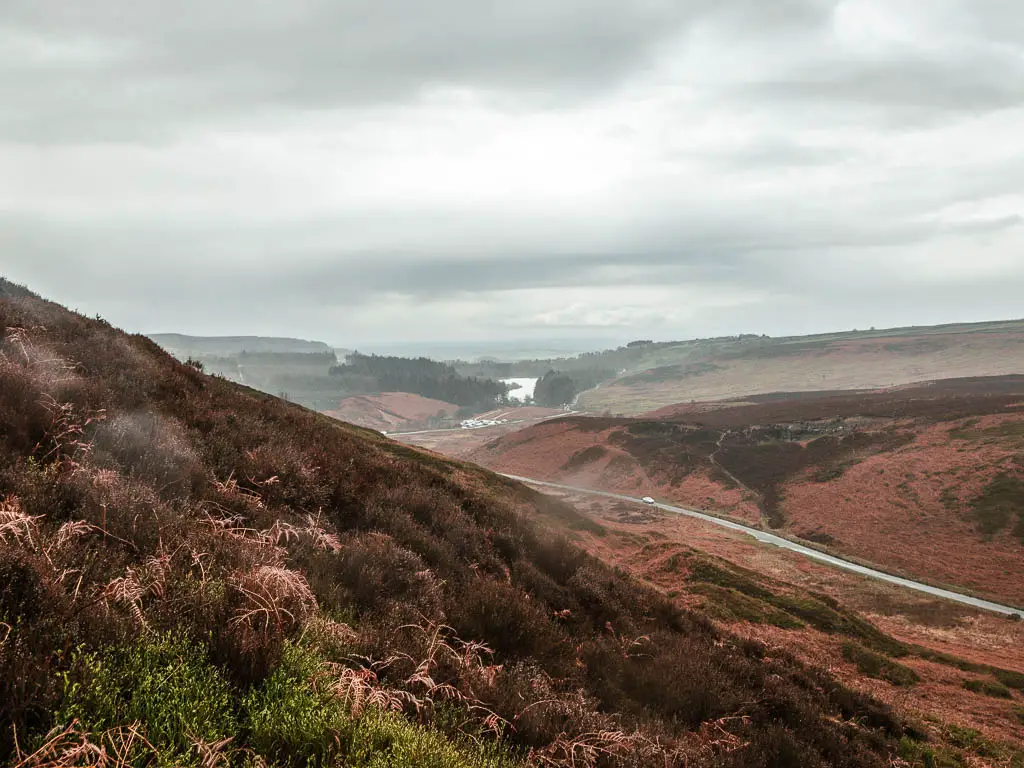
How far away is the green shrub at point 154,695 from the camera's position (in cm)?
262

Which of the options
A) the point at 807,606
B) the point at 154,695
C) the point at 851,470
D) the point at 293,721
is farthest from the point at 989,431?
the point at 154,695

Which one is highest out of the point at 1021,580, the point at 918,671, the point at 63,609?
the point at 63,609

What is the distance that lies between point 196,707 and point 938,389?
5734 inches

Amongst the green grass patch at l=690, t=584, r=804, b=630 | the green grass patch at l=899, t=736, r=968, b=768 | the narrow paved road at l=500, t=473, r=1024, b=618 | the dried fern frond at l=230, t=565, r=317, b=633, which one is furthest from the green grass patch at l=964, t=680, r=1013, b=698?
the dried fern frond at l=230, t=565, r=317, b=633

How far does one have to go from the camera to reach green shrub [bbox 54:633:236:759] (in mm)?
2621

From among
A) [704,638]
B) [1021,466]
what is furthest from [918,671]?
[1021,466]

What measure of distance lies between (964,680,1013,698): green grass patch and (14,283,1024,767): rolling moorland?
911 cm

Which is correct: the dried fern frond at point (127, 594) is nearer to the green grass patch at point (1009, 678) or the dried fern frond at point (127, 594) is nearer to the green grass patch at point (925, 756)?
the green grass patch at point (925, 756)

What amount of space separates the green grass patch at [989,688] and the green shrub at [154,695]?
2548 cm

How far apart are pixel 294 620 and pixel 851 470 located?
7326 cm

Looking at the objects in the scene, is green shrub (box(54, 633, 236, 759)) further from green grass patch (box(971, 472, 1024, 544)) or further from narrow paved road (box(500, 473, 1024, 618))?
green grass patch (box(971, 472, 1024, 544))

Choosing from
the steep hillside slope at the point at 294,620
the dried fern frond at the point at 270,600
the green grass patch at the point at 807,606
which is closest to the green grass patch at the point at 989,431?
the green grass patch at the point at 807,606

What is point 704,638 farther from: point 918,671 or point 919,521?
point 919,521

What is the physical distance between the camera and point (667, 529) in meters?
48.1
